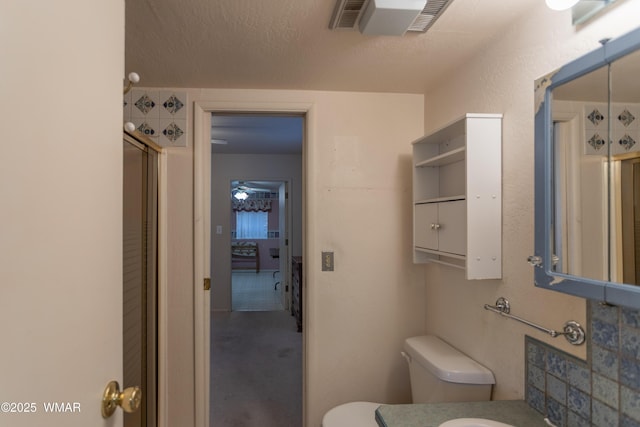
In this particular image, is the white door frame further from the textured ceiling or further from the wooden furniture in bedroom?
the wooden furniture in bedroom

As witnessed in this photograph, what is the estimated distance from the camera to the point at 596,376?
985mm

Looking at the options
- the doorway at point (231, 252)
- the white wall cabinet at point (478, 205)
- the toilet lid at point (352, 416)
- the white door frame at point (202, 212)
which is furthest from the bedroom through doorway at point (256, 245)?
the white wall cabinet at point (478, 205)

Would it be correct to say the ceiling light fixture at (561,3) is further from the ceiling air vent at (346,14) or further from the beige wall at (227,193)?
the beige wall at (227,193)

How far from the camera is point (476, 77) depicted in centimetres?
153

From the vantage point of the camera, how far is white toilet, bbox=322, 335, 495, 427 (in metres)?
1.42

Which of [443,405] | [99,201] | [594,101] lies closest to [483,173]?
[594,101]

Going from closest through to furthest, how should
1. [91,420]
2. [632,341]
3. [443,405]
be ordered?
[91,420] < [632,341] < [443,405]

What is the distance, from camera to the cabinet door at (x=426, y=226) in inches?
64.1

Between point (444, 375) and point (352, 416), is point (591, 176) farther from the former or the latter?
point (352, 416)

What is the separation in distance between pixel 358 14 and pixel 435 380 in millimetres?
1485

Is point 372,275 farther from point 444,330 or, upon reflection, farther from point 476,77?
point 476,77

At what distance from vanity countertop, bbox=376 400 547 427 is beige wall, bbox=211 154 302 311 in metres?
3.82

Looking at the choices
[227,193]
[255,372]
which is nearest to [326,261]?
[255,372]

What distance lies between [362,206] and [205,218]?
889 millimetres
